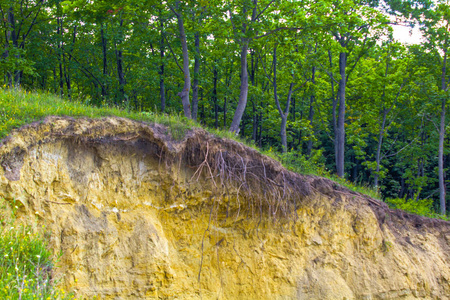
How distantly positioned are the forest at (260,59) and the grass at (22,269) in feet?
25.6

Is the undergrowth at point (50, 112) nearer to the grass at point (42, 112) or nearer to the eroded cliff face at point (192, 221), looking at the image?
the grass at point (42, 112)

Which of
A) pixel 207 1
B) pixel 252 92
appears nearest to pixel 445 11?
pixel 252 92

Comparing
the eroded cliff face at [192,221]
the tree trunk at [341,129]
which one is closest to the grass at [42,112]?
the eroded cliff face at [192,221]

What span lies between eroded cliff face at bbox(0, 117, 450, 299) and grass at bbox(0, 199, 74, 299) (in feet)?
4.03

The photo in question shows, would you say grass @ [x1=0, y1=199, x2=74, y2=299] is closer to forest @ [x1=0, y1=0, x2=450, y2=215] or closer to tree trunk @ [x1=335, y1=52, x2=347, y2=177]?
forest @ [x1=0, y1=0, x2=450, y2=215]

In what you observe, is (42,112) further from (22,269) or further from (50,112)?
(22,269)

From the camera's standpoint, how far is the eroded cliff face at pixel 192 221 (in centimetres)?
751

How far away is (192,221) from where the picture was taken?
9.34m

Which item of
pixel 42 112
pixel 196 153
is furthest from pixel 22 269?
pixel 196 153

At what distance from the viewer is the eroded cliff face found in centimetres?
751

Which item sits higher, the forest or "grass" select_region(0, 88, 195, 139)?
the forest

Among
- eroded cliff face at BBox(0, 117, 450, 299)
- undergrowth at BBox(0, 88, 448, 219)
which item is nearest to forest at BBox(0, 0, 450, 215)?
eroded cliff face at BBox(0, 117, 450, 299)

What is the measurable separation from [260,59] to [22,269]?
1716 cm

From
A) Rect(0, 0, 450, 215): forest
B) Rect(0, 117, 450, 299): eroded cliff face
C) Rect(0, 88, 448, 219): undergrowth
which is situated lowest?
Rect(0, 117, 450, 299): eroded cliff face
